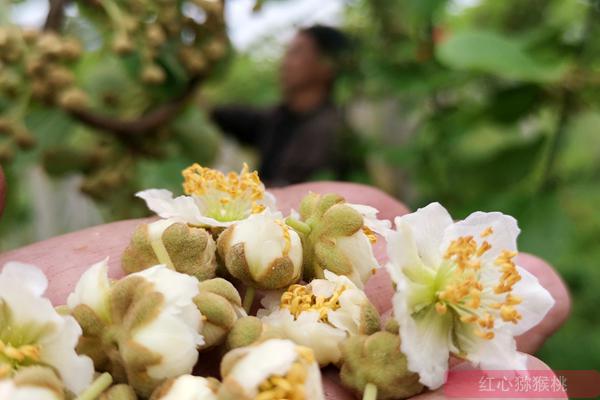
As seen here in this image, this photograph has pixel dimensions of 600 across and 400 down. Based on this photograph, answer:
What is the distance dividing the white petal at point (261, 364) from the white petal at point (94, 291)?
0.11 meters

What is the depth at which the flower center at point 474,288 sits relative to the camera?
52 cm

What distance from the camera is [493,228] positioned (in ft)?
1.88

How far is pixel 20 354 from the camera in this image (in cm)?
47

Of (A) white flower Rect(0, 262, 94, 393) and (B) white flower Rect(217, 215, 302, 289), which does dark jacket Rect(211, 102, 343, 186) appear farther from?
(A) white flower Rect(0, 262, 94, 393)

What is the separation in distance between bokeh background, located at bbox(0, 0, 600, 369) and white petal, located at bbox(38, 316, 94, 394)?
477 millimetres

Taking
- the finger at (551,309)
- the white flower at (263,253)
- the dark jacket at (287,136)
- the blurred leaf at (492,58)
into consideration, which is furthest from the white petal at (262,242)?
the dark jacket at (287,136)

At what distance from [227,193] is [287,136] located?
1203 mm

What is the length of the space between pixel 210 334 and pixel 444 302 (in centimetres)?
16

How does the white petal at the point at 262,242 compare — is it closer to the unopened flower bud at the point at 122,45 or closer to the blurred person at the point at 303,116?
the unopened flower bud at the point at 122,45

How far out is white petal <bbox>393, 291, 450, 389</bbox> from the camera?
0.49 metres

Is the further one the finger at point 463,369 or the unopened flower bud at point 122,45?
the unopened flower bud at point 122,45

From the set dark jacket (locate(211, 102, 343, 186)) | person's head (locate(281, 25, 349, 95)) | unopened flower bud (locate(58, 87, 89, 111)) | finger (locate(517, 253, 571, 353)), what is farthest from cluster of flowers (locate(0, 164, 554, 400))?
person's head (locate(281, 25, 349, 95))

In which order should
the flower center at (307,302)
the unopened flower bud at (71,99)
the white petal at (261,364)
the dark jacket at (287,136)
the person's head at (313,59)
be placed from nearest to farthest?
the white petal at (261,364), the flower center at (307,302), the unopened flower bud at (71,99), the dark jacket at (287,136), the person's head at (313,59)

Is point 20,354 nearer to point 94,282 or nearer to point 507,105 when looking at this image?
point 94,282
